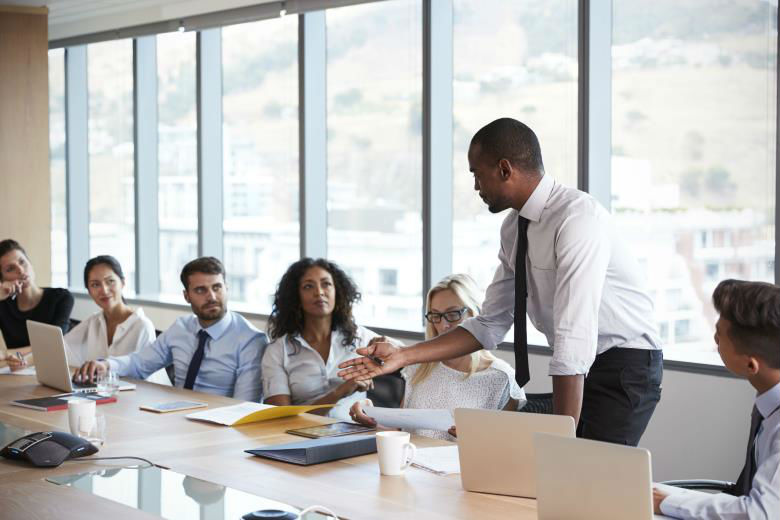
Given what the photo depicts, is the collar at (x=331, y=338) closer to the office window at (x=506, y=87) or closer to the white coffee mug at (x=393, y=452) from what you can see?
the office window at (x=506, y=87)

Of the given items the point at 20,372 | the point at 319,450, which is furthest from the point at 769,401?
the point at 20,372

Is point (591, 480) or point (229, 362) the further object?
point (229, 362)

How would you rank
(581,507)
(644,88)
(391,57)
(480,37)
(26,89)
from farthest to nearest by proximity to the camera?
1. (26,89)
2. (391,57)
3. (480,37)
4. (644,88)
5. (581,507)

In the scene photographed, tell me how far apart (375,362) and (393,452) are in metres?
0.62

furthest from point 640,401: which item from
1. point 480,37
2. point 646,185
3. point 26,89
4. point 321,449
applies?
point 26,89

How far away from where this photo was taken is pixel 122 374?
4.41 m

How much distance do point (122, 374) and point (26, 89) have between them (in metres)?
3.83

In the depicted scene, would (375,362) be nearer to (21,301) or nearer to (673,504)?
(673,504)

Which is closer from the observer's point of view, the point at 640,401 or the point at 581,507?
the point at 581,507

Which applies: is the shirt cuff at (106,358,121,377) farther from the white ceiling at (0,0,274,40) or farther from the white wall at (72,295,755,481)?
the white ceiling at (0,0,274,40)

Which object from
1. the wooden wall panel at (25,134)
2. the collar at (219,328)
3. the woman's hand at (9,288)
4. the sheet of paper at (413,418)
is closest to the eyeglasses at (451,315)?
the sheet of paper at (413,418)

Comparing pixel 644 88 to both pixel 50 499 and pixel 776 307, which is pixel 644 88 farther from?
pixel 50 499

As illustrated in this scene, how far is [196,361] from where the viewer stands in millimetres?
A: 4320

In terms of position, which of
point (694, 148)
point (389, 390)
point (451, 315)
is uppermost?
point (694, 148)
